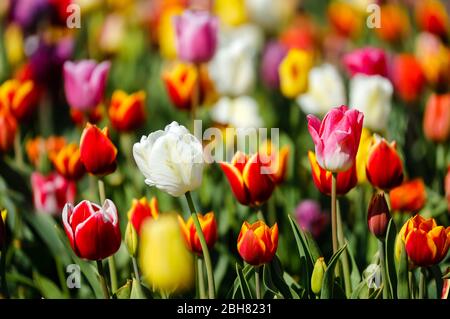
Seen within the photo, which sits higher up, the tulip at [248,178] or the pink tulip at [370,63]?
the pink tulip at [370,63]

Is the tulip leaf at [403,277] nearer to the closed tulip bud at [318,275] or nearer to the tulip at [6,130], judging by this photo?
the closed tulip bud at [318,275]

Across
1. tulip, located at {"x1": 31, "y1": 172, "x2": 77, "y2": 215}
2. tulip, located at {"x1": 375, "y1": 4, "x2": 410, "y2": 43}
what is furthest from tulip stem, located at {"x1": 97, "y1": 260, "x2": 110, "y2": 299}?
tulip, located at {"x1": 375, "y1": 4, "x2": 410, "y2": 43}

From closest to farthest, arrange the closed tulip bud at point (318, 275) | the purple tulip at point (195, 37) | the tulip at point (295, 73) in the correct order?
the closed tulip bud at point (318, 275)
the purple tulip at point (195, 37)
the tulip at point (295, 73)

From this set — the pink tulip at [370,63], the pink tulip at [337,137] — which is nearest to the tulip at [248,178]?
the pink tulip at [337,137]

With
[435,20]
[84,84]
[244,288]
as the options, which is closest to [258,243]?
[244,288]

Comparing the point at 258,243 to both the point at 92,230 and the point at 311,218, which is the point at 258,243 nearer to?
the point at 92,230

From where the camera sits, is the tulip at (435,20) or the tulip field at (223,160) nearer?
the tulip field at (223,160)

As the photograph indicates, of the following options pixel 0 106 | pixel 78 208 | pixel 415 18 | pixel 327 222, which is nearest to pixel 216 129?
pixel 327 222
